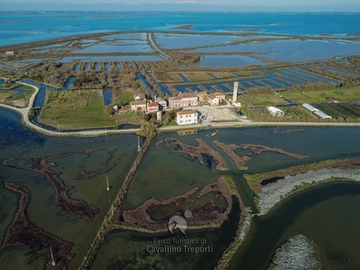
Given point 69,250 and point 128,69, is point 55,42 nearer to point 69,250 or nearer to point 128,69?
point 128,69

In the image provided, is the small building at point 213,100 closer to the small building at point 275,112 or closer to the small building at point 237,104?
the small building at point 237,104

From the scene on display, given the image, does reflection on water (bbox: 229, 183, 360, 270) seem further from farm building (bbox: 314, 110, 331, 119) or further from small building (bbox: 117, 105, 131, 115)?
small building (bbox: 117, 105, 131, 115)

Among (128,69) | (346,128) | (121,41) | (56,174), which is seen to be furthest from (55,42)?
(346,128)

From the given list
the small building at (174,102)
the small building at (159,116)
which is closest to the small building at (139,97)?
the small building at (174,102)

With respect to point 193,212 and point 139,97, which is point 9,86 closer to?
point 139,97
